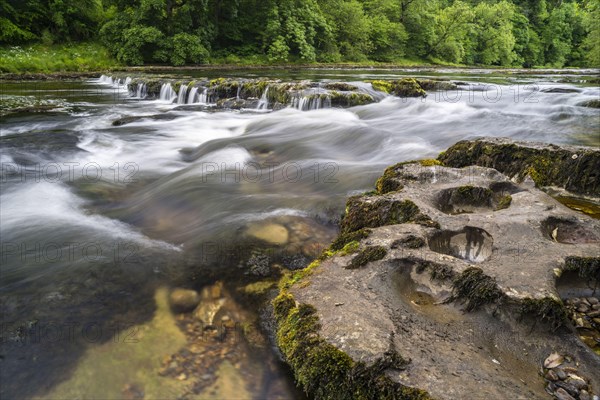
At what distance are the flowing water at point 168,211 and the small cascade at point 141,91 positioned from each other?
4.38 metres

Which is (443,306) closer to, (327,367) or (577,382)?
(577,382)

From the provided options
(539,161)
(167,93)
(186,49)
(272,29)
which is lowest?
(539,161)

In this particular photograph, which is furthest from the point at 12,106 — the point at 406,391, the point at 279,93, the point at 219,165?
the point at 406,391

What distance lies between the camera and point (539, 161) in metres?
5.26

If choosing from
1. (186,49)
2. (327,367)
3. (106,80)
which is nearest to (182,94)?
(106,80)

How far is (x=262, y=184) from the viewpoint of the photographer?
6234 millimetres

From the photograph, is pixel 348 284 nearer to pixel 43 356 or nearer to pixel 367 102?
pixel 43 356

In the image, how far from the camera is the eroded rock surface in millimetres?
2074

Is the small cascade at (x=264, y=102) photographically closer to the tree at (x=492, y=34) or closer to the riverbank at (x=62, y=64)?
the riverbank at (x=62, y=64)

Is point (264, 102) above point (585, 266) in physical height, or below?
above

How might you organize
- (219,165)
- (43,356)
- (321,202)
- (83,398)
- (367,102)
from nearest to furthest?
(83,398) < (43,356) < (321,202) < (219,165) < (367,102)

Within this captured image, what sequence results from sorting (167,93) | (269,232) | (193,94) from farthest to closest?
(167,93)
(193,94)
(269,232)

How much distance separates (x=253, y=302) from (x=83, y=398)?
1391 mm

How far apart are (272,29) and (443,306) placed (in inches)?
1268
